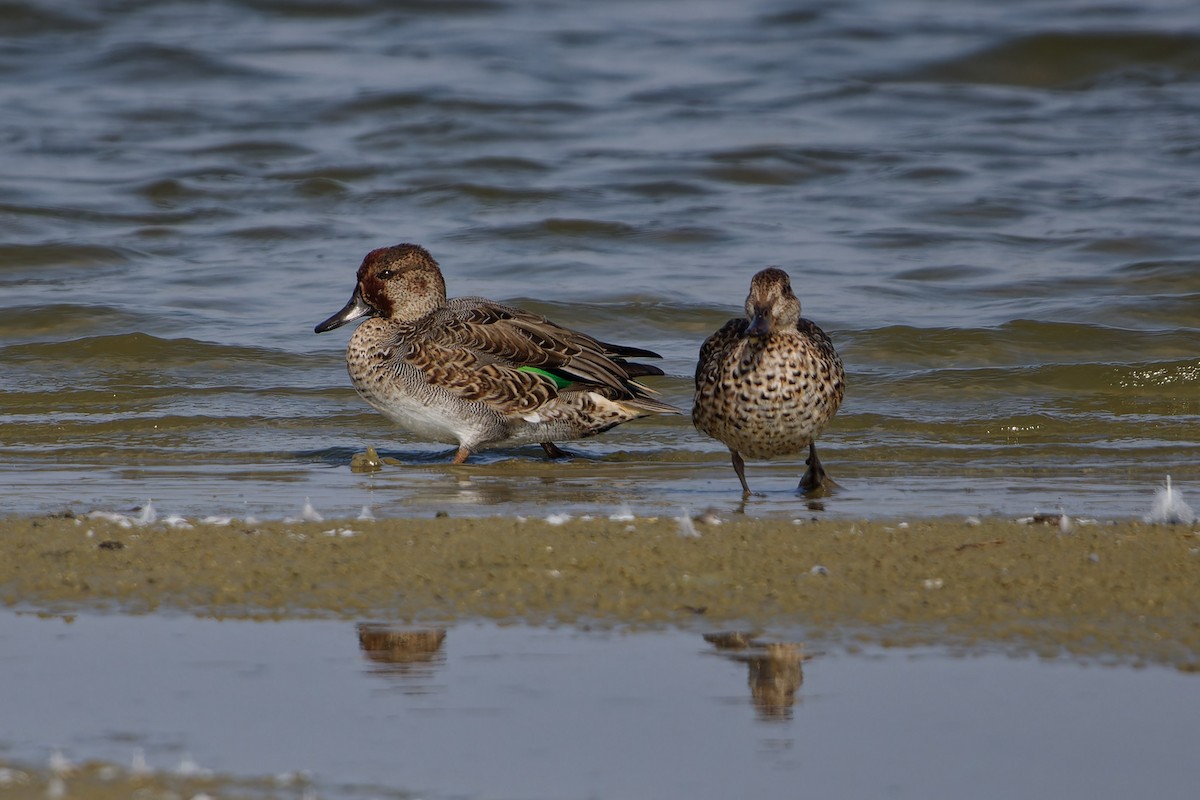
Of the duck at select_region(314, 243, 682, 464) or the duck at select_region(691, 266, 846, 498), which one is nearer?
the duck at select_region(691, 266, 846, 498)

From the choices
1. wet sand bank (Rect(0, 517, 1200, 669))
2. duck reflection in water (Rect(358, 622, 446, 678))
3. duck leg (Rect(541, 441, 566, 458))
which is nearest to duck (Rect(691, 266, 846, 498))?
wet sand bank (Rect(0, 517, 1200, 669))

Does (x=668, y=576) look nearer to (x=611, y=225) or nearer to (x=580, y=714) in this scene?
(x=580, y=714)

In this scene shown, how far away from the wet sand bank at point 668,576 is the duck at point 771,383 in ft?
3.51

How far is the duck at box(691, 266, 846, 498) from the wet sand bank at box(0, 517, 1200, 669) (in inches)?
42.2

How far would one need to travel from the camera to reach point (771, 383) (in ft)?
21.4

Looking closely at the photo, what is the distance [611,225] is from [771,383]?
840cm

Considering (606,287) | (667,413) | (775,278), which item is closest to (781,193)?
(606,287)

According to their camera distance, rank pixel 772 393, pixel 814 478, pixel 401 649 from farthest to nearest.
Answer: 1. pixel 814 478
2. pixel 772 393
3. pixel 401 649

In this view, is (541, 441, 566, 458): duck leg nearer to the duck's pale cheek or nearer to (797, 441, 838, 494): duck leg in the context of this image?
the duck's pale cheek

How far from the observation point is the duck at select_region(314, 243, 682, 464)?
327 inches

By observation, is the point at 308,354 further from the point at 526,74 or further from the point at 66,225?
the point at 526,74

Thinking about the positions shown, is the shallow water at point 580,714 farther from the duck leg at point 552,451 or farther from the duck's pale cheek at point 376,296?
the duck's pale cheek at point 376,296

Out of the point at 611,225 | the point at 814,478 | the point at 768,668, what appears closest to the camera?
the point at 768,668

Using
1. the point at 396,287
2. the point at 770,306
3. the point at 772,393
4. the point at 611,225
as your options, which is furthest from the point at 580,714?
the point at 611,225
